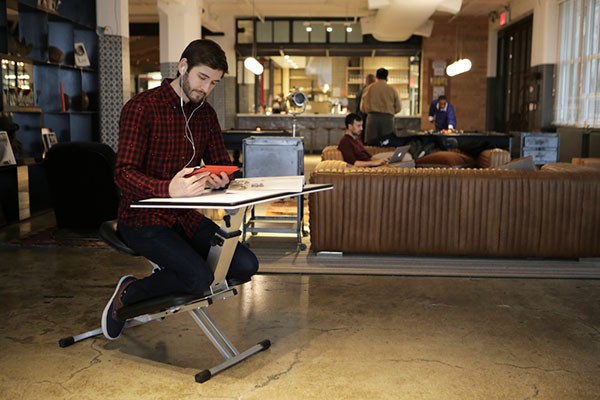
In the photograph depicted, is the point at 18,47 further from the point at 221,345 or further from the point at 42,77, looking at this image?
the point at 221,345

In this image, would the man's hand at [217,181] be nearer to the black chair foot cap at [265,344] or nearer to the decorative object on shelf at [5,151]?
the black chair foot cap at [265,344]

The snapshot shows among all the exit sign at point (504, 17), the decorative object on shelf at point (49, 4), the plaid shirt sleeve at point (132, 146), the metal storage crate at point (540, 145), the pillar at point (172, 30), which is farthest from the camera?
the exit sign at point (504, 17)

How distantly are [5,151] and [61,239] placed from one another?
1.39 m

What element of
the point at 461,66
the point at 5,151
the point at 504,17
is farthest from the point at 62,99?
the point at 504,17

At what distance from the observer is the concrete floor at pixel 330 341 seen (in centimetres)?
295

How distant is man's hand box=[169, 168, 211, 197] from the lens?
8.82ft

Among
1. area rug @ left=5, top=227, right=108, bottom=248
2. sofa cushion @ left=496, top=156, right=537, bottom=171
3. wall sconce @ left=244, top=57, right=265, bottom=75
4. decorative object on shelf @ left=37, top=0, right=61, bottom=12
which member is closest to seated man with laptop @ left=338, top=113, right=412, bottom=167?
sofa cushion @ left=496, top=156, right=537, bottom=171

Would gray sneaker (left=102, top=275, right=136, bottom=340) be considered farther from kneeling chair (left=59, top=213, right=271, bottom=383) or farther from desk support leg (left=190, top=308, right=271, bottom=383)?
desk support leg (left=190, top=308, right=271, bottom=383)

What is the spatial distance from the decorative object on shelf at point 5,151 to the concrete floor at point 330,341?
223 centimetres

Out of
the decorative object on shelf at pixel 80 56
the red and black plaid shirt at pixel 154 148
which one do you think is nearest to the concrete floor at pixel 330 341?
the red and black plaid shirt at pixel 154 148

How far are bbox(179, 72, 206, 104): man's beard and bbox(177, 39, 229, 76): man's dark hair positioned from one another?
73 millimetres

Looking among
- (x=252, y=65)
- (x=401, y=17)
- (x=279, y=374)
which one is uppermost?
(x=401, y=17)

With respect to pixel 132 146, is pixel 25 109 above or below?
above

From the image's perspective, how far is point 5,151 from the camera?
6.92 metres
